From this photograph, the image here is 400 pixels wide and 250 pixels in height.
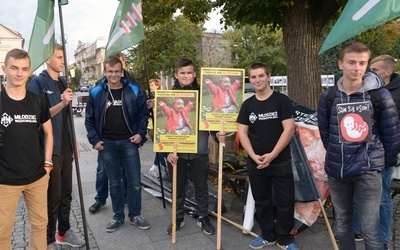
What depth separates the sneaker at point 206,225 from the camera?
402 cm

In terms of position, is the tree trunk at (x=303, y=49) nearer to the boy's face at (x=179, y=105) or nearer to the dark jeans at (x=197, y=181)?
the dark jeans at (x=197, y=181)

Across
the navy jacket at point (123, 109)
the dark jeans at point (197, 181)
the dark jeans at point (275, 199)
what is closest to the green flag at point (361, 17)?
the dark jeans at point (275, 199)

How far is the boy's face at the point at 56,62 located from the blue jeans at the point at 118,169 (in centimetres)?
98

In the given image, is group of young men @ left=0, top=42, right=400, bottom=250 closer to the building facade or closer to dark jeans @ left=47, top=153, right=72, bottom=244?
dark jeans @ left=47, top=153, right=72, bottom=244

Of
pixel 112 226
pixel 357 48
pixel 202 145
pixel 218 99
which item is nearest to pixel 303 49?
pixel 218 99

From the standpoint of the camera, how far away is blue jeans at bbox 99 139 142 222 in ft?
13.4

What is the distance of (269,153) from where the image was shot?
135 inches

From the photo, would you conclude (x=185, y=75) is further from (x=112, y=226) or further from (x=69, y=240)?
(x=69, y=240)

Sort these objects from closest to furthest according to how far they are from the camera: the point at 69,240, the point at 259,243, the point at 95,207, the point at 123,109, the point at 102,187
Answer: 1. the point at 259,243
2. the point at 69,240
3. the point at 123,109
4. the point at 95,207
5. the point at 102,187

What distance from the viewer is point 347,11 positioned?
279 cm

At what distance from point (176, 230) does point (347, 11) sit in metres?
2.92

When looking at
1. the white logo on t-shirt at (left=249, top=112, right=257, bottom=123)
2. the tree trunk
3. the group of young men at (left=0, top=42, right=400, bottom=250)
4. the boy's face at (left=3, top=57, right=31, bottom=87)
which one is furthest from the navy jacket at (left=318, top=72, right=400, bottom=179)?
the tree trunk

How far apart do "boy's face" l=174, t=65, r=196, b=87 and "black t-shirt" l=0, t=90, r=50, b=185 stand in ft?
5.28

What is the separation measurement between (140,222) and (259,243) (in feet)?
4.84
